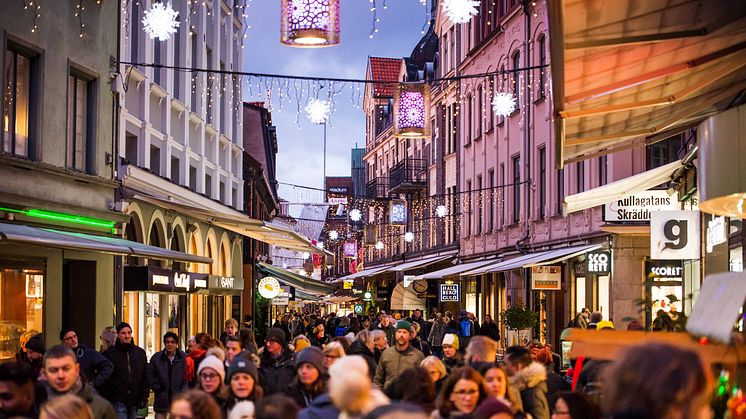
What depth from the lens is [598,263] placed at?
2811cm

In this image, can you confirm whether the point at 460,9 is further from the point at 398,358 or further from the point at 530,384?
the point at 530,384

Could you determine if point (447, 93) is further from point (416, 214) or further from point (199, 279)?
point (199, 279)

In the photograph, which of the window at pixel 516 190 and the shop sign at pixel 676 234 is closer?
the shop sign at pixel 676 234

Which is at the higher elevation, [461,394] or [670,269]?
[670,269]

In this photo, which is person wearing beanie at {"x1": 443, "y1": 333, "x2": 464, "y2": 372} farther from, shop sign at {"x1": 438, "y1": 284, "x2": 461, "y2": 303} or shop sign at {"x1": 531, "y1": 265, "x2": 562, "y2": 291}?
shop sign at {"x1": 438, "y1": 284, "x2": 461, "y2": 303}

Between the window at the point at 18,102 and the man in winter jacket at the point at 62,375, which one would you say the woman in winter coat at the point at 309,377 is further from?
→ the window at the point at 18,102

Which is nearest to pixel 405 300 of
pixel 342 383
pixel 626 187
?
pixel 626 187

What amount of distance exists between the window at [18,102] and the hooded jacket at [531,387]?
11034 millimetres

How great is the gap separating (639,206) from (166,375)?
42.5ft

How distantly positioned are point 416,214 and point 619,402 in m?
59.6

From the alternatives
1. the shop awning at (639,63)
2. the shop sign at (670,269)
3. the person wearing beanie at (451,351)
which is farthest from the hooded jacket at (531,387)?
the shop sign at (670,269)

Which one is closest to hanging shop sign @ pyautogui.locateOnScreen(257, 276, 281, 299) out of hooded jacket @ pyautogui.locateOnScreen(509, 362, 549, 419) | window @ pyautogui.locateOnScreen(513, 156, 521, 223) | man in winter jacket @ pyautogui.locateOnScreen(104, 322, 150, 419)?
window @ pyautogui.locateOnScreen(513, 156, 521, 223)

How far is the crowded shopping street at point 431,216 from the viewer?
8273 mm

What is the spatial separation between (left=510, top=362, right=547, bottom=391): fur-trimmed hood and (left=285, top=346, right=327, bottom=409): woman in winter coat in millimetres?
1564
